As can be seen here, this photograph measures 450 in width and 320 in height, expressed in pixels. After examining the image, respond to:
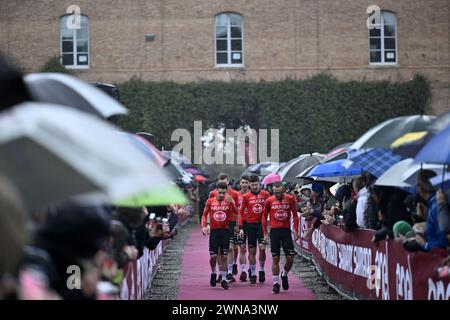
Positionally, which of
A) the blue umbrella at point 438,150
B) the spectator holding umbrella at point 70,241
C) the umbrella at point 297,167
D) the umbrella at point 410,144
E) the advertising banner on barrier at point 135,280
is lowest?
the advertising banner on barrier at point 135,280

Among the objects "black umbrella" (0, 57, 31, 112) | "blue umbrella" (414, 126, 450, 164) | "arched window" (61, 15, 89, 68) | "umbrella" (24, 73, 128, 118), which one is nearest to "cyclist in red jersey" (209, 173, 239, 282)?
"blue umbrella" (414, 126, 450, 164)

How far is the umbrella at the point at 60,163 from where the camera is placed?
15.2 feet

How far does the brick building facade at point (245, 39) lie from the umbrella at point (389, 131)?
37.8 m

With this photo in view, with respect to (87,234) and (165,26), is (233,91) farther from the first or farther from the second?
(87,234)

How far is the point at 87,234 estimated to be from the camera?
665cm

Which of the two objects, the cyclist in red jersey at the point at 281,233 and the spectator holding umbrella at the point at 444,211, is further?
the cyclist in red jersey at the point at 281,233

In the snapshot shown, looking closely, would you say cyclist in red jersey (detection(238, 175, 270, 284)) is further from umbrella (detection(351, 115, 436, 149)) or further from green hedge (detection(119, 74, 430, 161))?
green hedge (detection(119, 74, 430, 161))

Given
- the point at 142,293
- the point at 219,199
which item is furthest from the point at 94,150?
the point at 219,199

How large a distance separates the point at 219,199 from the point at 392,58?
3271 centimetres

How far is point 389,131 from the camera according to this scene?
13.3m

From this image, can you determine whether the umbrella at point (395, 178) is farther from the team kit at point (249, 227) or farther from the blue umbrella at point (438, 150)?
the team kit at point (249, 227)

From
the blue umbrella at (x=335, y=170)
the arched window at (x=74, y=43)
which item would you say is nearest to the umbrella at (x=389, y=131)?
the blue umbrella at (x=335, y=170)

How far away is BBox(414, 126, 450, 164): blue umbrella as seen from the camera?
9.57m
